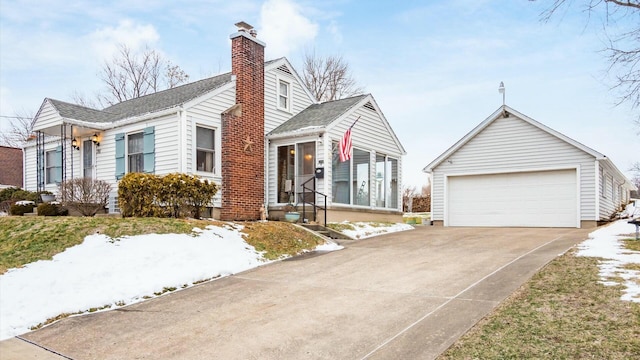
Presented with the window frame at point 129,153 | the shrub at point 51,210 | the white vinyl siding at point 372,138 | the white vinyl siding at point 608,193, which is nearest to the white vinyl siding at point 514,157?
the white vinyl siding at point 608,193

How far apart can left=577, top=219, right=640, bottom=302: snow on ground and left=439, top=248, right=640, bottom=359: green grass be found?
19 centimetres

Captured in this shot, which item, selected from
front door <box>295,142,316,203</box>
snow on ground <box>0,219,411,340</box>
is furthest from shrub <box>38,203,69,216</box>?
front door <box>295,142,316,203</box>

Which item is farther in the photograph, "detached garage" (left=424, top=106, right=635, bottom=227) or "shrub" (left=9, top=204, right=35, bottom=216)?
"detached garage" (left=424, top=106, right=635, bottom=227)

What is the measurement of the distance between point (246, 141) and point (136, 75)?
74.6ft

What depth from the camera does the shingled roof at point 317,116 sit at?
587 inches

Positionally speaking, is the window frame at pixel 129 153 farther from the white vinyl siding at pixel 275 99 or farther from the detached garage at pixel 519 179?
the detached garage at pixel 519 179

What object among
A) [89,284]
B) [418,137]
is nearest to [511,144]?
[418,137]

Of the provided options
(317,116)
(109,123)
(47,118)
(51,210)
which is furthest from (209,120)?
(47,118)

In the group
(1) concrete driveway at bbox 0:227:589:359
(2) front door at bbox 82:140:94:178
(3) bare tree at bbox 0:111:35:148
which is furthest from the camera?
(3) bare tree at bbox 0:111:35:148

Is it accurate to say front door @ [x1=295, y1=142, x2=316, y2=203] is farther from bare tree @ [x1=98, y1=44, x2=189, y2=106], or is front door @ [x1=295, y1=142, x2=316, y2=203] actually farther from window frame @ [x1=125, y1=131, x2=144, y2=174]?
bare tree @ [x1=98, y1=44, x2=189, y2=106]

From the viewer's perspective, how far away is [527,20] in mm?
11766

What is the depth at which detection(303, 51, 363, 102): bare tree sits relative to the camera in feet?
111

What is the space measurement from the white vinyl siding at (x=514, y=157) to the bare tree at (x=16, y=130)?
32.3 meters

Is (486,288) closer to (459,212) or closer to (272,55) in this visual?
(459,212)
